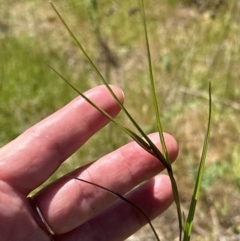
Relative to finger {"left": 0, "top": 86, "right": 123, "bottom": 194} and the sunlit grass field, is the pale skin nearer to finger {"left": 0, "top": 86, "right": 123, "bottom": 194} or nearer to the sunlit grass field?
finger {"left": 0, "top": 86, "right": 123, "bottom": 194}

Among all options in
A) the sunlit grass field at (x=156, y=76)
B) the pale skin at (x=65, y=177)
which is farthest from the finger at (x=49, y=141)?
the sunlit grass field at (x=156, y=76)

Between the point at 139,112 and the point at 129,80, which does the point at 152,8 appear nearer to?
the point at 129,80

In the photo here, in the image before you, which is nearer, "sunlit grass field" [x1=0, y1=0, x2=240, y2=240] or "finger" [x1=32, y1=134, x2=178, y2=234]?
"finger" [x1=32, y1=134, x2=178, y2=234]

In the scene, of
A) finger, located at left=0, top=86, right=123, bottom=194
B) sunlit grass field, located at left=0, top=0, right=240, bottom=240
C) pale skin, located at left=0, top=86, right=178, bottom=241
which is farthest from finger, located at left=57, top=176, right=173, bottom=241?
sunlit grass field, located at left=0, top=0, right=240, bottom=240

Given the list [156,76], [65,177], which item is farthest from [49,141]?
[156,76]

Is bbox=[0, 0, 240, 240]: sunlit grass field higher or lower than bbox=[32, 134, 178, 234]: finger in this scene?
lower

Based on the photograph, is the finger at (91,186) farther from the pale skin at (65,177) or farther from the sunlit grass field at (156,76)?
the sunlit grass field at (156,76)
